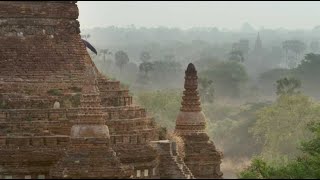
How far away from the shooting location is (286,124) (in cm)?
4747

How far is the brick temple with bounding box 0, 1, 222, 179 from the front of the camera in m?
17.4

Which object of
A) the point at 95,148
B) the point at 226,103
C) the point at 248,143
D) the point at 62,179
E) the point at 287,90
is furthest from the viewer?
the point at 226,103

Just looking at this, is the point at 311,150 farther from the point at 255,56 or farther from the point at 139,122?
the point at 255,56

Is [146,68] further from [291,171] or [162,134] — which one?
[291,171]

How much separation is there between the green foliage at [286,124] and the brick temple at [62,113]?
25083 millimetres

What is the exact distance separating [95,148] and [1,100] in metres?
2.98

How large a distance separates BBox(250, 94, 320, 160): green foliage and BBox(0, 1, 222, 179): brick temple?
82.3ft

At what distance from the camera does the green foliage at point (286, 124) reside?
46.1 metres

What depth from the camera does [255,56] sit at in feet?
362

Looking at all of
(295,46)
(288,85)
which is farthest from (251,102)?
(295,46)

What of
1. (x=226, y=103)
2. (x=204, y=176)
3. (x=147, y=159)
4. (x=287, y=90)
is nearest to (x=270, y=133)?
(x=287, y=90)

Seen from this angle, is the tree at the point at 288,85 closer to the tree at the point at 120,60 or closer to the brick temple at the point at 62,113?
the tree at the point at 120,60

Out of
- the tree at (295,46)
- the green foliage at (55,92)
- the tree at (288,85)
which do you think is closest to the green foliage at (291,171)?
the green foliage at (55,92)

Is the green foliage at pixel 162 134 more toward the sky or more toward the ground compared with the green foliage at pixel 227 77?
more toward the ground
